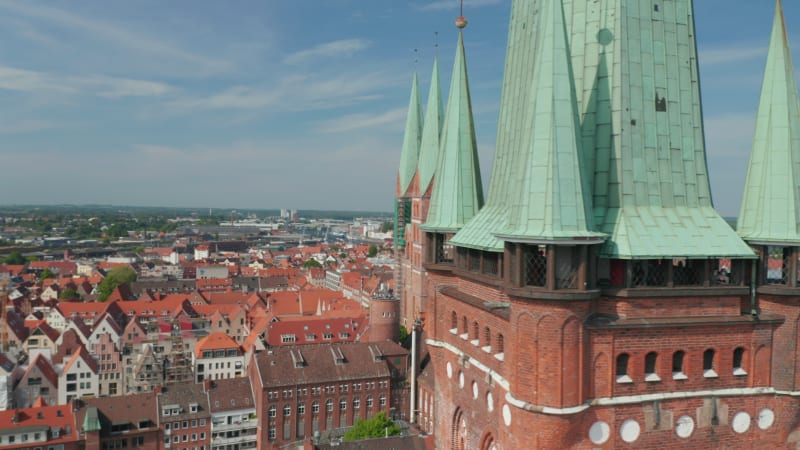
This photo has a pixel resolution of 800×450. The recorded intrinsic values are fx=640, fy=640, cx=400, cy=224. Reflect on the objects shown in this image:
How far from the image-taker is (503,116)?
776 inches

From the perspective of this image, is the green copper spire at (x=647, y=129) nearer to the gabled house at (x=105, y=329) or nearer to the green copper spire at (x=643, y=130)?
the green copper spire at (x=643, y=130)

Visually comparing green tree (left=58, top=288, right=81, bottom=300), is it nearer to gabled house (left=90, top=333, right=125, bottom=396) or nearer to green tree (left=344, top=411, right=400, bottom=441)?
gabled house (left=90, top=333, right=125, bottom=396)

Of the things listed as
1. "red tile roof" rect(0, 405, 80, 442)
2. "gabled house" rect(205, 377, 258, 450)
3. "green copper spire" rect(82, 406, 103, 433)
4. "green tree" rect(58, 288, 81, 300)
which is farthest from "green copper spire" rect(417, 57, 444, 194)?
"green tree" rect(58, 288, 81, 300)

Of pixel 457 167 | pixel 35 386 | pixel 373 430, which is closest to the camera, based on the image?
pixel 457 167

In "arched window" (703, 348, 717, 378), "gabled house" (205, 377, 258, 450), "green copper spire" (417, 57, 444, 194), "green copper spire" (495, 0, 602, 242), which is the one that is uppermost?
"green copper spire" (417, 57, 444, 194)

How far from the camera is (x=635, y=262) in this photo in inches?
597

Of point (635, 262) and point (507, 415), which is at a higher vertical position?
point (635, 262)

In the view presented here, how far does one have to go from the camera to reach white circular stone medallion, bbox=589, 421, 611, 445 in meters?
14.6

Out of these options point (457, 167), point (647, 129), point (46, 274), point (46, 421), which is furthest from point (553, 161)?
point (46, 274)

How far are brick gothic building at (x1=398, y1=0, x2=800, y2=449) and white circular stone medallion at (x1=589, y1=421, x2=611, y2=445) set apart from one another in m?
Answer: 0.03

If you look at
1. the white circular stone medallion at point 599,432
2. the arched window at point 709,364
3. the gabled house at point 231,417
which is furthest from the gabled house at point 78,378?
the arched window at point 709,364

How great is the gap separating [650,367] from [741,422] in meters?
2.79

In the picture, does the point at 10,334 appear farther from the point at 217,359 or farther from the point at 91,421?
the point at 91,421

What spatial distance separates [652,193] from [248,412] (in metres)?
66.8
